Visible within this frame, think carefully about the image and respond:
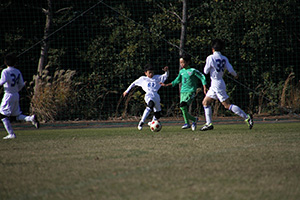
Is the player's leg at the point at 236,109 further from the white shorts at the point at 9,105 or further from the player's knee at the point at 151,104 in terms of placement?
the white shorts at the point at 9,105

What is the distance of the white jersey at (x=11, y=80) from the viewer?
9.95 metres

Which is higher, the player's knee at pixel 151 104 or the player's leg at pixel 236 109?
the player's knee at pixel 151 104

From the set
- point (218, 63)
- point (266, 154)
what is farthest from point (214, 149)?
point (218, 63)

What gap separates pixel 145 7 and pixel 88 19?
2272 millimetres

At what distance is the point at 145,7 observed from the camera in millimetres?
18172

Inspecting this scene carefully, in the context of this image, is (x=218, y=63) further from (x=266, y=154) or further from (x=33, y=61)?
(x=33, y=61)

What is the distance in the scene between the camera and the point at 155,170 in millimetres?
5117

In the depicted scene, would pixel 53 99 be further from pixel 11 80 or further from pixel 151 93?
pixel 11 80

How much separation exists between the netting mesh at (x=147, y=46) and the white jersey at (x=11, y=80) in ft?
18.5

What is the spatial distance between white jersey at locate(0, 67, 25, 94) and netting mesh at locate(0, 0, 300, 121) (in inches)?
223

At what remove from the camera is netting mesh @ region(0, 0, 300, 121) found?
16.9 m

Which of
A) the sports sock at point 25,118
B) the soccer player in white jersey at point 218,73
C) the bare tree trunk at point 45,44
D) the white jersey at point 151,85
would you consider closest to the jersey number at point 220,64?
the soccer player in white jersey at point 218,73

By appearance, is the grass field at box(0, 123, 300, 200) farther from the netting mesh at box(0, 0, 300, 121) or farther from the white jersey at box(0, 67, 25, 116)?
the netting mesh at box(0, 0, 300, 121)

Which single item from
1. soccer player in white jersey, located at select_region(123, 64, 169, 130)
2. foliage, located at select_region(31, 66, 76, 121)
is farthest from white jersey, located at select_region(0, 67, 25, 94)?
foliage, located at select_region(31, 66, 76, 121)
